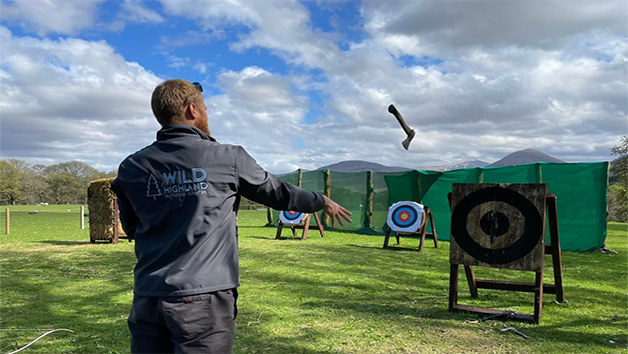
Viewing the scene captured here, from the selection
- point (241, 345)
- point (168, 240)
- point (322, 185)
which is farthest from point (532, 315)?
point (322, 185)

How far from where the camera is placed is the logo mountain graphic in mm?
1685

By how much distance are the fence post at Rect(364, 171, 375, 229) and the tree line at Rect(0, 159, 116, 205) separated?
194 feet

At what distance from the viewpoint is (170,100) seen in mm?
1833

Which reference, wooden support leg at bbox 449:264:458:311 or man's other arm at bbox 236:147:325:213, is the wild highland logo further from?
wooden support leg at bbox 449:264:458:311

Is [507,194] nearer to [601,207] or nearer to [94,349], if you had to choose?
[94,349]

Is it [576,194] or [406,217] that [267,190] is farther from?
[576,194]

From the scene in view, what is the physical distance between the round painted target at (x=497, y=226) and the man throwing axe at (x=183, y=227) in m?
3.51

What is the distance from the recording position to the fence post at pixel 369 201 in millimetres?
14992

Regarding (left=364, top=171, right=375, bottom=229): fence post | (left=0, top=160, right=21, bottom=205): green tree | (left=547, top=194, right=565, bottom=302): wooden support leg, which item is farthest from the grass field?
(left=0, top=160, right=21, bottom=205): green tree

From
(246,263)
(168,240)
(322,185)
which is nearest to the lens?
→ (168,240)

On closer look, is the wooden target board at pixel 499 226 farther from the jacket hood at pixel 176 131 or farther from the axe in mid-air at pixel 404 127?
the jacket hood at pixel 176 131

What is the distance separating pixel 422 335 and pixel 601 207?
29.3 feet

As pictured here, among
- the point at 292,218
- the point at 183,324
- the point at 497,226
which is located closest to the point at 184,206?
the point at 183,324

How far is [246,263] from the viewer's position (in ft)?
25.4
